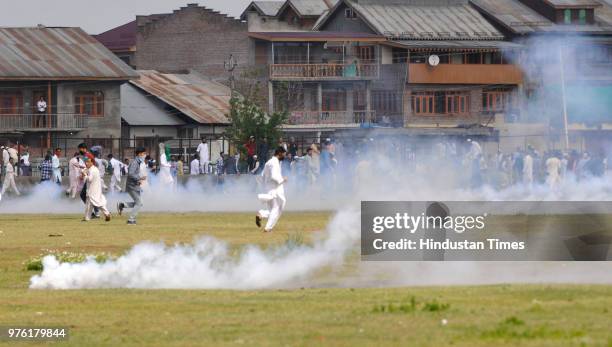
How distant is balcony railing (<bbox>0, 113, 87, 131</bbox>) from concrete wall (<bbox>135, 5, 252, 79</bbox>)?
20.8m

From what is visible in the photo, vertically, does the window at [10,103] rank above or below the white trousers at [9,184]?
above

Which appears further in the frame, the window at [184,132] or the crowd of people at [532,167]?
the window at [184,132]

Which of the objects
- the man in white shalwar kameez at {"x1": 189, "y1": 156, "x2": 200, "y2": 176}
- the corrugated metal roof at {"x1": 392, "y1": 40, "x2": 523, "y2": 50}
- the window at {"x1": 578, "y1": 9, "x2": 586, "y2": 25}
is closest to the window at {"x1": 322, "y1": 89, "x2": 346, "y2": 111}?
the corrugated metal roof at {"x1": 392, "y1": 40, "x2": 523, "y2": 50}

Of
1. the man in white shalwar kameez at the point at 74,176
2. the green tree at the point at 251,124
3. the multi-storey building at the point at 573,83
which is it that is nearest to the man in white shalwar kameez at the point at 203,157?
A: the green tree at the point at 251,124

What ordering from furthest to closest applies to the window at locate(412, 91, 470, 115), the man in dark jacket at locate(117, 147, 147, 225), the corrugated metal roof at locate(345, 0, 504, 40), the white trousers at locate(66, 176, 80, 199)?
1. the window at locate(412, 91, 470, 115)
2. the corrugated metal roof at locate(345, 0, 504, 40)
3. the white trousers at locate(66, 176, 80, 199)
4. the man in dark jacket at locate(117, 147, 147, 225)

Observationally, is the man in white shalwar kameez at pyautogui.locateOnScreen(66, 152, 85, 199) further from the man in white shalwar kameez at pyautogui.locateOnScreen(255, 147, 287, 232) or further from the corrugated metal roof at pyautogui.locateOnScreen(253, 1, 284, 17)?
the corrugated metal roof at pyautogui.locateOnScreen(253, 1, 284, 17)

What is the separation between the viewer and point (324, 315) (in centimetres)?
1661

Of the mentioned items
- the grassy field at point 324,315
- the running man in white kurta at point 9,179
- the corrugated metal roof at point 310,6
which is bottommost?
the grassy field at point 324,315

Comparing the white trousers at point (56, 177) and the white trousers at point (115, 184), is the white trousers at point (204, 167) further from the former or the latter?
the white trousers at point (56, 177)

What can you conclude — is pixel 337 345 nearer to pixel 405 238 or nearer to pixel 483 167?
pixel 405 238

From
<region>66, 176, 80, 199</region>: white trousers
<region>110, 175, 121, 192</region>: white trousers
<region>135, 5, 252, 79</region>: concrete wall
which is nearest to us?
<region>66, 176, 80, 199</region>: white trousers

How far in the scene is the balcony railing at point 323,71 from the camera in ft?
296

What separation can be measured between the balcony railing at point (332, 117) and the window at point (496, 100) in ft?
23.7

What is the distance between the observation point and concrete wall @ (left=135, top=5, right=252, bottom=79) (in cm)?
9719
